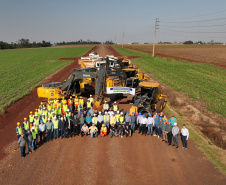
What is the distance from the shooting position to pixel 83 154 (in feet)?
35.7

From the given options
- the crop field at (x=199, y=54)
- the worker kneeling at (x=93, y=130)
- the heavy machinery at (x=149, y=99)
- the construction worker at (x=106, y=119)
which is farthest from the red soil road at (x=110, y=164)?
the crop field at (x=199, y=54)

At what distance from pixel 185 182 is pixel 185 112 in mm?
10004

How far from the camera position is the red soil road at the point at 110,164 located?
8.98 m

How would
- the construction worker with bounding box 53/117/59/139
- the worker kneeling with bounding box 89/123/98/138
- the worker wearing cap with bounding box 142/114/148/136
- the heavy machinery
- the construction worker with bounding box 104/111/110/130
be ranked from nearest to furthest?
the construction worker with bounding box 53/117/59/139
the worker kneeling with bounding box 89/123/98/138
the worker wearing cap with bounding box 142/114/148/136
the construction worker with bounding box 104/111/110/130
the heavy machinery

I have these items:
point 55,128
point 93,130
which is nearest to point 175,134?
point 93,130

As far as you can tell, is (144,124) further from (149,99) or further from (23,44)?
(23,44)

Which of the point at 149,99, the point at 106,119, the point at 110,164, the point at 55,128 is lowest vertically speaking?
the point at 110,164

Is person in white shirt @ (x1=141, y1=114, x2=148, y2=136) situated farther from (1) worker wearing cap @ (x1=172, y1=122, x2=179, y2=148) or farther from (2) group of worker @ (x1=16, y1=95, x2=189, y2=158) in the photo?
(1) worker wearing cap @ (x1=172, y1=122, x2=179, y2=148)

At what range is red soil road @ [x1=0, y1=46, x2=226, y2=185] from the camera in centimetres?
898

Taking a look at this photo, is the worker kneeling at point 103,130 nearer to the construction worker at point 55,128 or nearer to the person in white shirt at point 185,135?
the construction worker at point 55,128

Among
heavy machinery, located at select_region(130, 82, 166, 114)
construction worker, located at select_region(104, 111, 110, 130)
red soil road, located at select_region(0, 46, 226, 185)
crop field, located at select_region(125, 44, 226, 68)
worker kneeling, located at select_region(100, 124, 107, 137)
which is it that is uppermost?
crop field, located at select_region(125, 44, 226, 68)

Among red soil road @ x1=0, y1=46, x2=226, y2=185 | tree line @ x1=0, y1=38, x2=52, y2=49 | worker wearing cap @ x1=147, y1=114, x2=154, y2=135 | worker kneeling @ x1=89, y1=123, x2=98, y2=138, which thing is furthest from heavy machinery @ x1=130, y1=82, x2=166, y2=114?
tree line @ x1=0, y1=38, x2=52, y2=49

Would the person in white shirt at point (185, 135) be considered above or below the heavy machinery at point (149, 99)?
below

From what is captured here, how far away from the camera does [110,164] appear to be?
32.9 feet
